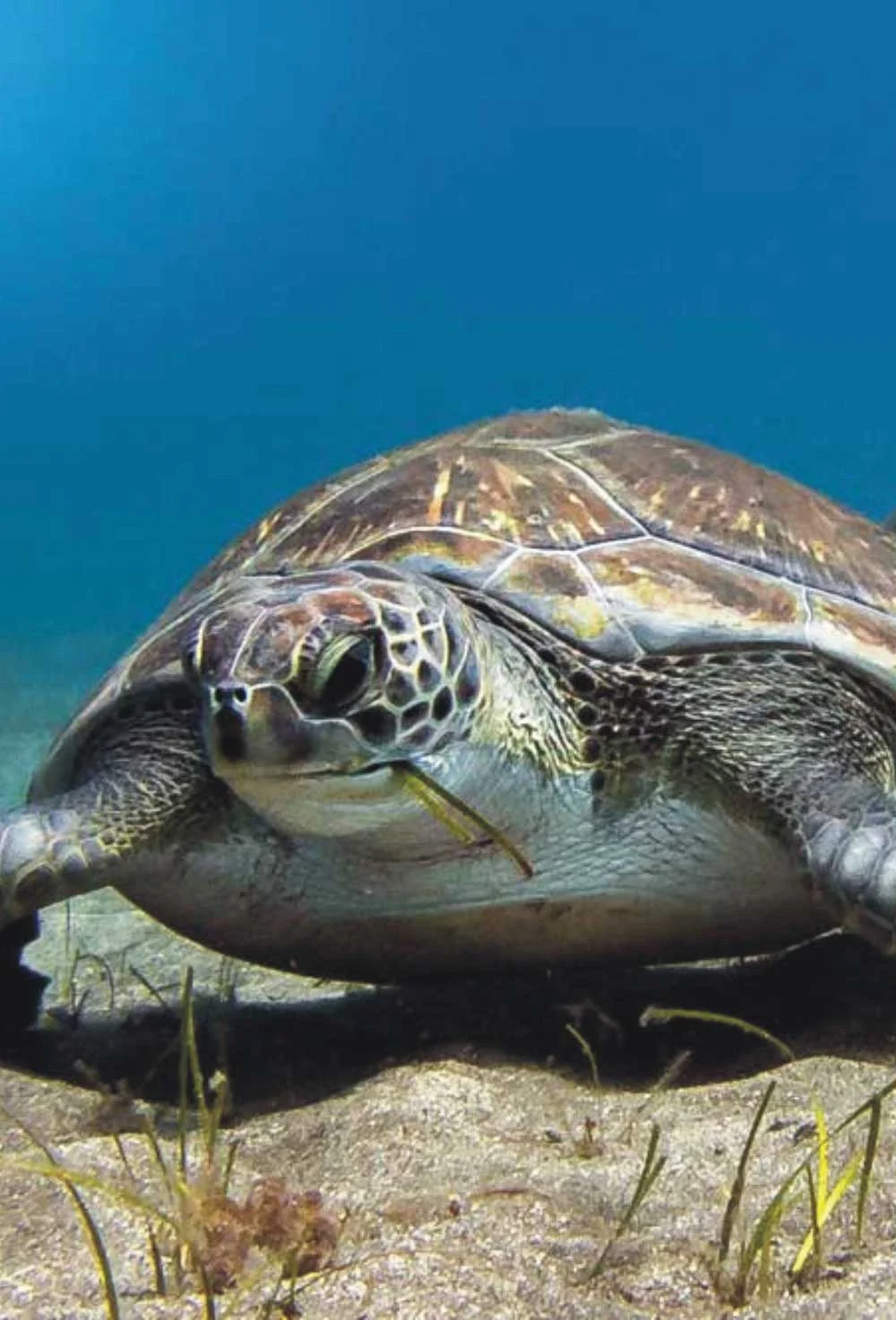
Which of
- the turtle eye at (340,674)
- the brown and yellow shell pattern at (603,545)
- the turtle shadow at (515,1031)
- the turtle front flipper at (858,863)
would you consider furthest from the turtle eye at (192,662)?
the turtle front flipper at (858,863)

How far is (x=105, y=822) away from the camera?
3.44 metres

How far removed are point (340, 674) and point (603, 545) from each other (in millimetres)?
1214

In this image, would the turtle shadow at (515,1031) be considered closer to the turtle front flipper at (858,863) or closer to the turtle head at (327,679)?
the turtle front flipper at (858,863)

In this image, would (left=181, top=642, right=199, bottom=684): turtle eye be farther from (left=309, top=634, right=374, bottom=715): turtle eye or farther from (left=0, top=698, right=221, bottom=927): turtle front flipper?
(left=0, top=698, right=221, bottom=927): turtle front flipper

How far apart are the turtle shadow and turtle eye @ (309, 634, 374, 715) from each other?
3.06 feet

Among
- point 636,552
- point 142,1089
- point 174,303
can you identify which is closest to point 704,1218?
point 142,1089

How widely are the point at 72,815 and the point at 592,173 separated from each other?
10175 centimetres

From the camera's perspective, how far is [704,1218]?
2.18 meters

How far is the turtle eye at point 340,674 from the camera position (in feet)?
8.71

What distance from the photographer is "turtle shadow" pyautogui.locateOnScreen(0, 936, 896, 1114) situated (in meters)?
3.16

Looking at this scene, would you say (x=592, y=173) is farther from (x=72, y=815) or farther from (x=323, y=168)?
(x=72, y=815)

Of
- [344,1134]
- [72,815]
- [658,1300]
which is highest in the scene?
[72,815]

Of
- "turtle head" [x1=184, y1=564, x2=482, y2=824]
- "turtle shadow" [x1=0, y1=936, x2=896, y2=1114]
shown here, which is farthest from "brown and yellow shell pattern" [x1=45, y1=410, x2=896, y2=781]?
"turtle shadow" [x1=0, y1=936, x2=896, y2=1114]

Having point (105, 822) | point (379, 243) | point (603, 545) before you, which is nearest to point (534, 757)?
point (603, 545)
